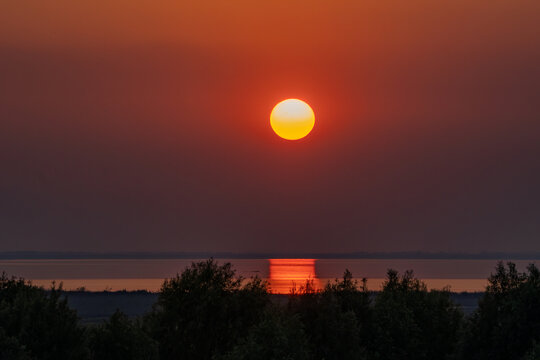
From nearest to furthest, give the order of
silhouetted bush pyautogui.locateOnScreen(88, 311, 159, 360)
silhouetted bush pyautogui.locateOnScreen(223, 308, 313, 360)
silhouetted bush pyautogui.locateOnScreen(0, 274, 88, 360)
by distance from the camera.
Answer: silhouetted bush pyautogui.locateOnScreen(223, 308, 313, 360) < silhouetted bush pyautogui.locateOnScreen(0, 274, 88, 360) < silhouetted bush pyautogui.locateOnScreen(88, 311, 159, 360)

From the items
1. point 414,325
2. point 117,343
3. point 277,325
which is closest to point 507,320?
point 414,325

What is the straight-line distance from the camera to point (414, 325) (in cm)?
8381

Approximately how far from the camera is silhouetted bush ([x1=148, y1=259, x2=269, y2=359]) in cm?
7581

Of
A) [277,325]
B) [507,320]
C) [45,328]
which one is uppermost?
[507,320]

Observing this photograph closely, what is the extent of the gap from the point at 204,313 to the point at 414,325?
930 inches

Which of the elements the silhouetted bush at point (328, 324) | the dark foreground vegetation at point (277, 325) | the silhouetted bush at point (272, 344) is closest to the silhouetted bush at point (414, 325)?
the dark foreground vegetation at point (277, 325)

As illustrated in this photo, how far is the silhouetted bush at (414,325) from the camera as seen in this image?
81.1 m

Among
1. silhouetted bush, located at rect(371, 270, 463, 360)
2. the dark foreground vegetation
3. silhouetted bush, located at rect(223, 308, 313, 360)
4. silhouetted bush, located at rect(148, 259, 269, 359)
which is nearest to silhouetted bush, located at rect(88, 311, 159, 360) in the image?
the dark foreground vegetation

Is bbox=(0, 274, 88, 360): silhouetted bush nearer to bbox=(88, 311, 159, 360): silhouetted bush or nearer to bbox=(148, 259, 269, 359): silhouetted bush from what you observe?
bbox=(88, 311, 159, 360): silhouetted bush

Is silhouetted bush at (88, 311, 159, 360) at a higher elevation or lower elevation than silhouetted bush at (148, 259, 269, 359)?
lower

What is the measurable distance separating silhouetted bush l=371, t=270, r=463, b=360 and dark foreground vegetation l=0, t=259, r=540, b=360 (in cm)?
12

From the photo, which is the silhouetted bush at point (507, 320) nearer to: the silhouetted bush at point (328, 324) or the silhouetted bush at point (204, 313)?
the silhouetted bush at point (328, 324)

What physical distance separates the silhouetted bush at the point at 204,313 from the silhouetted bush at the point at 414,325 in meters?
13.4

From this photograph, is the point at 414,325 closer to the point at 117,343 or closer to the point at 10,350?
the point at 117,343
